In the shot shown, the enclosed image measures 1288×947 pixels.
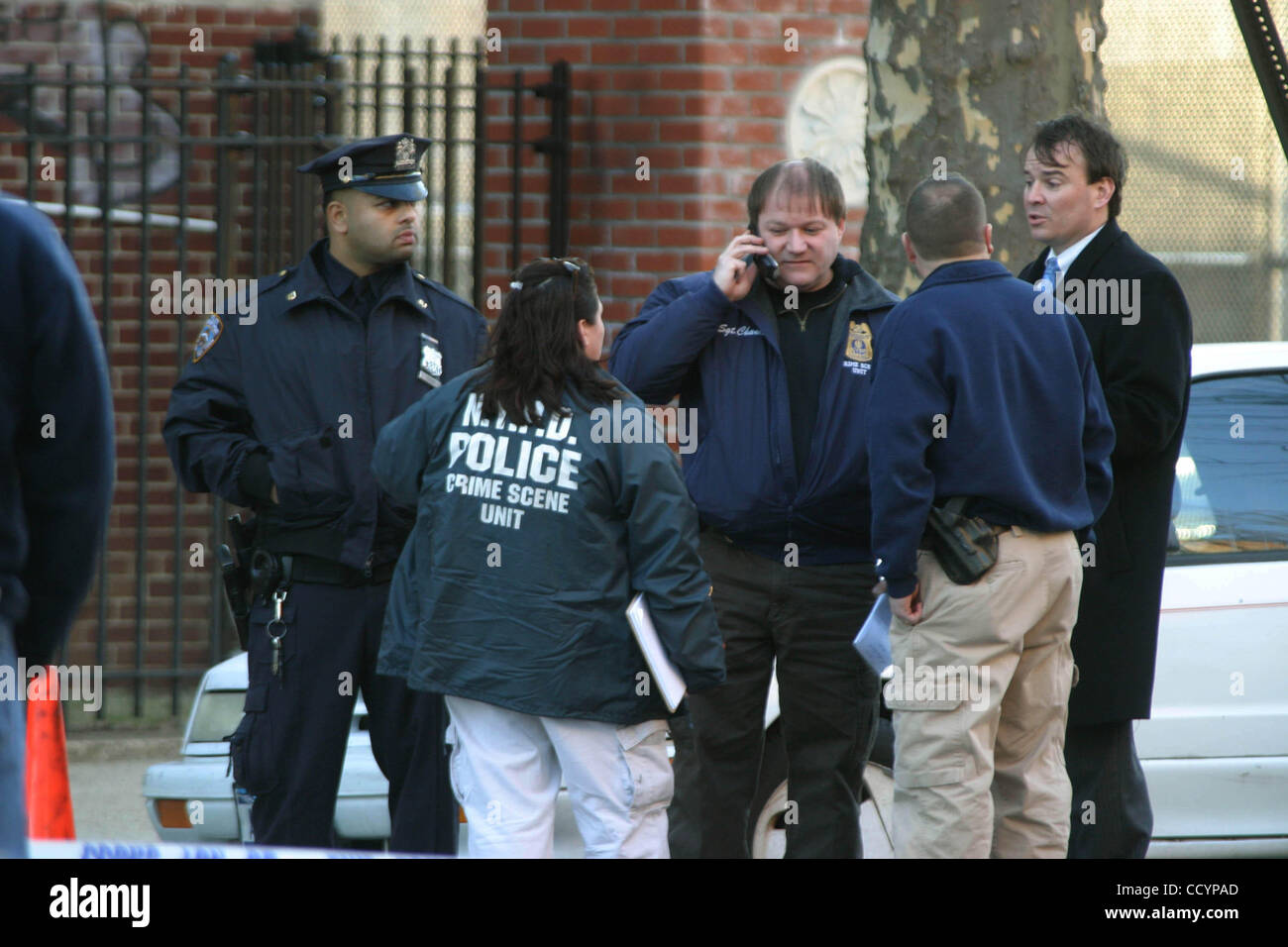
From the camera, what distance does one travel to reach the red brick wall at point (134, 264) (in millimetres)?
7570

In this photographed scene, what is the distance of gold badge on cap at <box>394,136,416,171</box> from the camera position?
4.21 metres

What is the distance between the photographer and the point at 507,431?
3.54 meters

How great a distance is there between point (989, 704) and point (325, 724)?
165 centimetres

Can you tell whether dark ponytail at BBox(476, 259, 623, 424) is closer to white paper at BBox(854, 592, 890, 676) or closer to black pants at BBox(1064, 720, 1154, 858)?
white paper at BBox(854, 592, 890, 676)

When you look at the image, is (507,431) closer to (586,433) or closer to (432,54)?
(586,433)

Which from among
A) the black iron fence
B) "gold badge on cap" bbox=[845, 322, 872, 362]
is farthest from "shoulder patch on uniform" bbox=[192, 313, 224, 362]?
the black iron fence

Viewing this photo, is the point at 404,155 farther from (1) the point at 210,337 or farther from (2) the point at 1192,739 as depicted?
(2) the point at 1192,739

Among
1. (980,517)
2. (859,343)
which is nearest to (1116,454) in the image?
(980,517)

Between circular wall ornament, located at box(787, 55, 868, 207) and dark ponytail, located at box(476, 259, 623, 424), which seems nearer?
dark ponytail, located at box(476, 259, 623, 424)

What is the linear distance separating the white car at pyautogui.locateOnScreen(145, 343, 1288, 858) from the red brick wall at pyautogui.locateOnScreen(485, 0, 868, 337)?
2696 millimetres

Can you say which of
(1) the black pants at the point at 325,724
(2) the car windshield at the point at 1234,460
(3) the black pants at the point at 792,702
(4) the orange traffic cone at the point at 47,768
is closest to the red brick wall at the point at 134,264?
(4) the orange traffic cone at the point at 47,768

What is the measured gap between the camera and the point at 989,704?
11.7 feet

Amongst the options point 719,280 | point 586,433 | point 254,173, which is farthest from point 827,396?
point 254,173

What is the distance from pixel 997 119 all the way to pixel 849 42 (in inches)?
74.7
